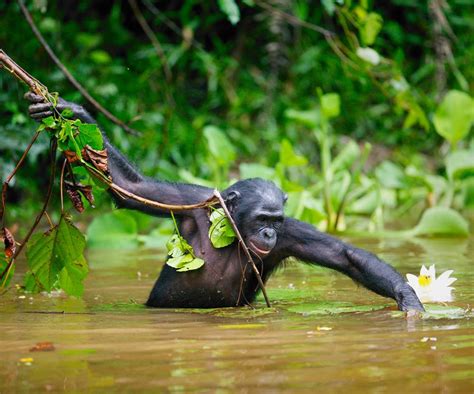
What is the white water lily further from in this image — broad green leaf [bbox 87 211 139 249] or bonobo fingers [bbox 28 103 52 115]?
broad green leaf [bbox 87 211 139 249]

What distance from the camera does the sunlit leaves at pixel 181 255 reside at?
5.38 m

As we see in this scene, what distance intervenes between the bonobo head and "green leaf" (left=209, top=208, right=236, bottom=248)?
217 millimetres

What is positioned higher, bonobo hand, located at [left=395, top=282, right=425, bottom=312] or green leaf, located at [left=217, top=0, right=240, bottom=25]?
green leaf, located at [left=217, top=0, right=240, bottom=25]

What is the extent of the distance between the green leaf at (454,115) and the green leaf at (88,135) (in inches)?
257

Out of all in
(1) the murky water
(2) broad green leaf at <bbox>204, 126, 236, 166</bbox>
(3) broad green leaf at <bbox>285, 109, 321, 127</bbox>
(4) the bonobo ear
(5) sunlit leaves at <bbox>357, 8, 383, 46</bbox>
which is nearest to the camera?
(1) the murky water

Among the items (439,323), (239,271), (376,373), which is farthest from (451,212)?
(376,373)

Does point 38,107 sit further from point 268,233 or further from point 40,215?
point 268,233

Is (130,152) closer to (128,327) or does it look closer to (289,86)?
(289,86)

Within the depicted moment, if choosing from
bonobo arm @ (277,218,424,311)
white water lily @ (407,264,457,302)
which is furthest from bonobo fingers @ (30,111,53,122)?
white water lily @ (407,264,457,302)

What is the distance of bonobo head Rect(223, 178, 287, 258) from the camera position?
218 inches

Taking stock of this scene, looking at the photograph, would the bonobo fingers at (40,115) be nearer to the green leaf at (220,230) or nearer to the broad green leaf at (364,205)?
the green leaf at (220,230)

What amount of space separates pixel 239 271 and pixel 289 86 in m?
10.2

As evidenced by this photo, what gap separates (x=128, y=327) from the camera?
4465 millimetres

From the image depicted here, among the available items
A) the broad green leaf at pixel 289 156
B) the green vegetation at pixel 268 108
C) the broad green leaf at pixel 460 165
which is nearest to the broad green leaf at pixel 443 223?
the green vegetation at pixel 268 108
